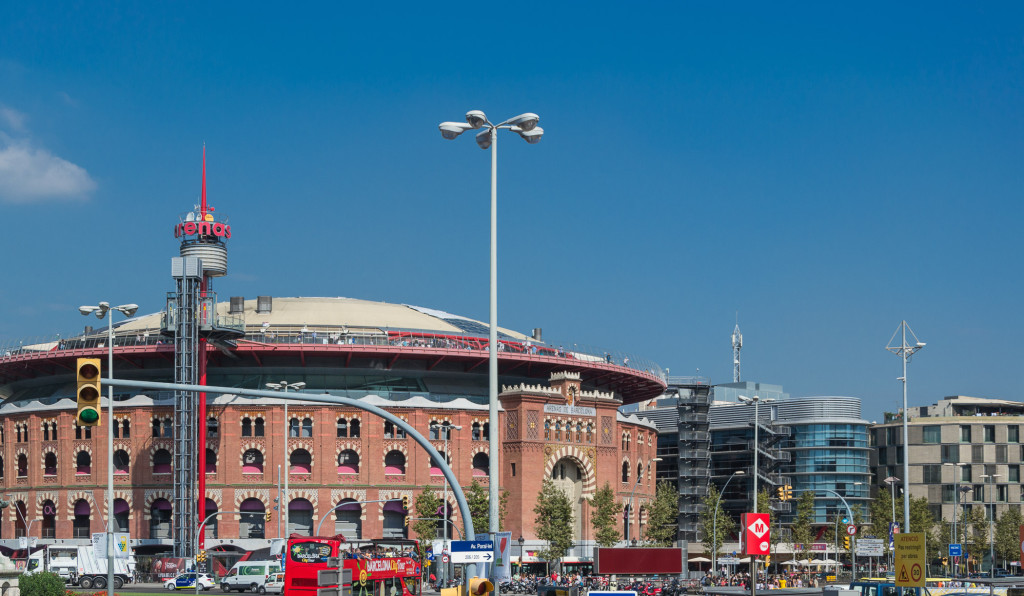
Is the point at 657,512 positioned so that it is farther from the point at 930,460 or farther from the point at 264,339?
the point at 930,460

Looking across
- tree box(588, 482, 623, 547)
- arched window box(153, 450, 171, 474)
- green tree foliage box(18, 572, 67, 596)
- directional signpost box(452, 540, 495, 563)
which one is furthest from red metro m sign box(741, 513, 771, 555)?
arched window box(153, 450, 171, 474)

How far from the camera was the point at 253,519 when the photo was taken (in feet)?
318

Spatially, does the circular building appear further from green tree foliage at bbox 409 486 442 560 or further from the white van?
the white van

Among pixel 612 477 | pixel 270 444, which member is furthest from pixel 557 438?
pixel 270 444

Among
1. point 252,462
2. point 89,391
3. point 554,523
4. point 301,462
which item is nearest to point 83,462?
point 252,462

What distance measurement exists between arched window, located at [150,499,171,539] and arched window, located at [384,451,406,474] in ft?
55.9

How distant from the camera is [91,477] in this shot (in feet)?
326

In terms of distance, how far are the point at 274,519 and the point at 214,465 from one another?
6.40 metres

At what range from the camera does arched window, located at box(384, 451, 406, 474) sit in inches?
3907

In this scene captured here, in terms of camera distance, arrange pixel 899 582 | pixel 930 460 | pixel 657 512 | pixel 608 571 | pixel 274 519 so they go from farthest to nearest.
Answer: pixel 930 460
pixel 657 512
pixel 274 519
pixel 608 571
pixel 899 582

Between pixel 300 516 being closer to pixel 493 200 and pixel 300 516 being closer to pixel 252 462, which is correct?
pixel 252 462

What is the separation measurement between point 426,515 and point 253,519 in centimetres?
1361

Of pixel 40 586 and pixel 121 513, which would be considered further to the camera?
pixel 121 513

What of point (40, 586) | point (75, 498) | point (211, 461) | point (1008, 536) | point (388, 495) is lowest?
point (1008, 536)
